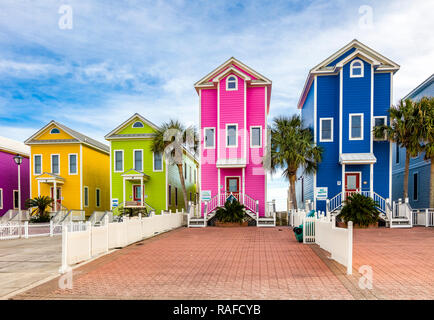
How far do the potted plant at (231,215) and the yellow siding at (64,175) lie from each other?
515 inches

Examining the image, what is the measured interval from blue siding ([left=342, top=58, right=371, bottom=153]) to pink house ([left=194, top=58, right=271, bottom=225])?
16.7 feet

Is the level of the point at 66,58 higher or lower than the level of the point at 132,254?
higher

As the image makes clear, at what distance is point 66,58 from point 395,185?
26.3 metres

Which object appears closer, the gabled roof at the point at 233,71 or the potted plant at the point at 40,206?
the gabled roof at the point at 233,71

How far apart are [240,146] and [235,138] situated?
2.13 ft

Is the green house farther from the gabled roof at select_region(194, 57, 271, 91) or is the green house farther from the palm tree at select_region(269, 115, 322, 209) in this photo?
the palm tree at select_region(269, 115, 322, 209)

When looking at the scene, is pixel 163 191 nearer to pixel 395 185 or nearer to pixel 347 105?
pixel 347 105

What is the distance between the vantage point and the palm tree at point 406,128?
63.4ft

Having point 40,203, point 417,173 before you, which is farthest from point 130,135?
point 417,173

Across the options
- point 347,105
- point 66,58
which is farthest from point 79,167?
point 347,105

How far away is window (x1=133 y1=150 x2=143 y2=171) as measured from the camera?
27062mm

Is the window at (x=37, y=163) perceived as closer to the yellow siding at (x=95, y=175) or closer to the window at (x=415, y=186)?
the yellow siding at (x=95, y=175)

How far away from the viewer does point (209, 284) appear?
21.9 ft

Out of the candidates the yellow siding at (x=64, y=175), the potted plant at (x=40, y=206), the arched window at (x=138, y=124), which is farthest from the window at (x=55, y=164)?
the arched window at (x=138, y=124)
